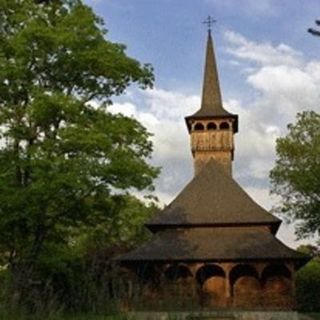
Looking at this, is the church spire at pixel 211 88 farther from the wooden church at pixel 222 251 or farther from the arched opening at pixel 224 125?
the wooden church at pixel 222 251

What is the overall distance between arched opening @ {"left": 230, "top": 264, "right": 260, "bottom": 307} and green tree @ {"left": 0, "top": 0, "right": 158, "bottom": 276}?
9.97 metres

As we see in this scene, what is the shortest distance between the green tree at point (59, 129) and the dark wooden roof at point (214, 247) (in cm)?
809

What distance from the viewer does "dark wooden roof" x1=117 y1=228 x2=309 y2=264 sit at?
26578 mm

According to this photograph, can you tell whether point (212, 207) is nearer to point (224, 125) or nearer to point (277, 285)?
point (277, 285)

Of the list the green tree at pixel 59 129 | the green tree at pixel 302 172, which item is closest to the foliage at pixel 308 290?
the green tree at pixel 302 172

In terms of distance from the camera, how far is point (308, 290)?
3716cm

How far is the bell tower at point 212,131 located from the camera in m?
38.1

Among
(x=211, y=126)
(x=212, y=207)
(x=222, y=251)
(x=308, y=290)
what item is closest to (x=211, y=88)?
(x=211, y=126)

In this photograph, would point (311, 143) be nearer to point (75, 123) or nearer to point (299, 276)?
point (299, 276)

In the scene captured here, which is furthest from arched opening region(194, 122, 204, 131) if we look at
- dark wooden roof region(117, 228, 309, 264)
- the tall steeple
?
dark wooden roof region(117, 228, 309, 264)

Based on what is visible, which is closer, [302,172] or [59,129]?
[59,129]

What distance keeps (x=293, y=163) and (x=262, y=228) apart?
793 cm

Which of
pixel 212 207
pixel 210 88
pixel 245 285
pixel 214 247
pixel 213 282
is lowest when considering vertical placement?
pixel 245 285

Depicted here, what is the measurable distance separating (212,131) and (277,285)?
13.7m
